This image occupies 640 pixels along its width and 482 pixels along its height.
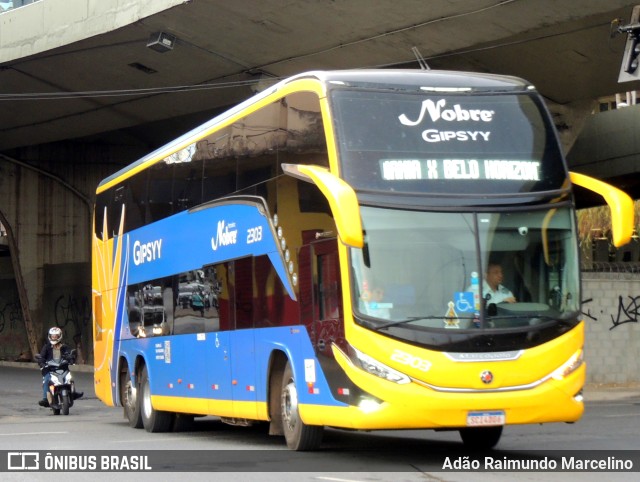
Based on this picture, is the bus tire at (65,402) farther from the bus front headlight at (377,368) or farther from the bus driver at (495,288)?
the bus driver at (495,288)

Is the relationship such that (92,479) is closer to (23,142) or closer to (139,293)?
(139,293)

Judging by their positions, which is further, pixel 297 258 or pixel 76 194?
pixel 76 194

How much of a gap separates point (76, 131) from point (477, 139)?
2879 cm

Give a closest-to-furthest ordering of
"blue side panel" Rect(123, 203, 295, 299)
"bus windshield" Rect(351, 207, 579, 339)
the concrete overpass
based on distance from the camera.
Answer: "bus windshield" Rect(351, 207, 579, 339) < "blue side panel" Rect(123, 203, 295, 299) < the concrete overpass

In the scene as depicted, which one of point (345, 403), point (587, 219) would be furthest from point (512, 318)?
point (587, 219)

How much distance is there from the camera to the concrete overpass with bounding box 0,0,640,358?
79.4 feet

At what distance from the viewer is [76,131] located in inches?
1531

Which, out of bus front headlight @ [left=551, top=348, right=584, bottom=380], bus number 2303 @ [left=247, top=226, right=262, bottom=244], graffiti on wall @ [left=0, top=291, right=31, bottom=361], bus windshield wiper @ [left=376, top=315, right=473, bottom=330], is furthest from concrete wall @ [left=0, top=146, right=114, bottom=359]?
bus front headlight @ [left=551, top=348, right=584, bottom=380]

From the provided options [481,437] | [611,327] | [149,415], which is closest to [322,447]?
[481,437]

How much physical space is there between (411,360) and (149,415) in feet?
27.2

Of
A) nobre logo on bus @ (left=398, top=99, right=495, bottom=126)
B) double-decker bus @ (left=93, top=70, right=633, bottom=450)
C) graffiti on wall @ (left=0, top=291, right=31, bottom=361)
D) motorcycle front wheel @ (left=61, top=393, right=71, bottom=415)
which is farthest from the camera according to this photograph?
graffiti on wall @ (left=0, top=291, right=31, bottom=361)

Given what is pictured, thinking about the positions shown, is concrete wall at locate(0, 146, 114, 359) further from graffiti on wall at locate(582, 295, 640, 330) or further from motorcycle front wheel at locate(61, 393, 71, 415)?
graffiti on wall at locate(582, 295, 640, 330)

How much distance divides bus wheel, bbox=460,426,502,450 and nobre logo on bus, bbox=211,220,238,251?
3.58 m

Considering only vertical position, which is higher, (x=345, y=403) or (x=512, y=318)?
(x=512, y=318)
